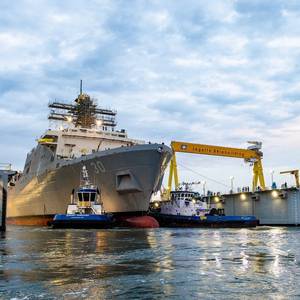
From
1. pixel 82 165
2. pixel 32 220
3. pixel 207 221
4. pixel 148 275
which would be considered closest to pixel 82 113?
pixel 32 220

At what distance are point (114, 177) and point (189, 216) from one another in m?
11.9

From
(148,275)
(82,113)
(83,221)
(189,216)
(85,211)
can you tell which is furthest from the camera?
(82,113)

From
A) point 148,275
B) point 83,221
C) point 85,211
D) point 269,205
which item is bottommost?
point 148,275

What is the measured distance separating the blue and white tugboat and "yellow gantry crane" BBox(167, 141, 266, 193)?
791 inches

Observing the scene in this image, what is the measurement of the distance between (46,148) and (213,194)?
36495 millimetres

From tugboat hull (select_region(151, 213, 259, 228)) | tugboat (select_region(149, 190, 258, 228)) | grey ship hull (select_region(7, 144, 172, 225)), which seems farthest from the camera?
tugboat (select_region(149, 190, 258, 228))

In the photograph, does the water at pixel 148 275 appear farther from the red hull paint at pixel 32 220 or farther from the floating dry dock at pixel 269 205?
the floating dry dock at pixel 269 205

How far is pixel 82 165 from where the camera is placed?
1602 inches

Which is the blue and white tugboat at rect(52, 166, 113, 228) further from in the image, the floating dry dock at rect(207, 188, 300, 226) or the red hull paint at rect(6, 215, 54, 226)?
the floating dry dock at rect(207, 188, 300, 226)

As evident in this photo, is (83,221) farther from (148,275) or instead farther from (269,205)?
(269,205)

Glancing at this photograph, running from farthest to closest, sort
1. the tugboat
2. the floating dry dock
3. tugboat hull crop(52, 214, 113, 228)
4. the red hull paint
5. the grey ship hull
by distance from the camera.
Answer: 1. the floating dry dock
2. the tugboat
3. the red hull paint
4. the grey ship hull
5. tugboat hull crop(52, 214, 113, 228)

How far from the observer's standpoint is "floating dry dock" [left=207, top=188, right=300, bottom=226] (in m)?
54.5

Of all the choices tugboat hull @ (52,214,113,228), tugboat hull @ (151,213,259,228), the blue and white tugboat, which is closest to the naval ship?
the blue and white tugboat

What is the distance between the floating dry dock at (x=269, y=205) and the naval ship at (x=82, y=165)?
20325mm
